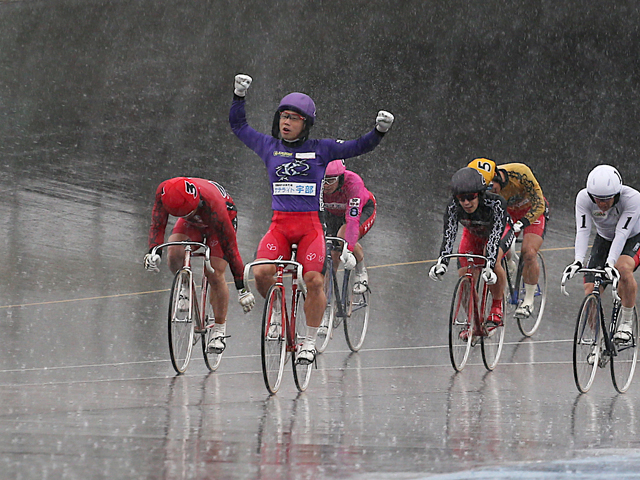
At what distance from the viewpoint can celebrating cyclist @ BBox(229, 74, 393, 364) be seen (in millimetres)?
6887

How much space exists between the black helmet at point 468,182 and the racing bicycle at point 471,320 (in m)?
0.44

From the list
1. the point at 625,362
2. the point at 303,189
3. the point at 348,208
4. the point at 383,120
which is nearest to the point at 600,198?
the point at 625,362

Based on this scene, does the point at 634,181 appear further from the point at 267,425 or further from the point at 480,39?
the point at 267,425

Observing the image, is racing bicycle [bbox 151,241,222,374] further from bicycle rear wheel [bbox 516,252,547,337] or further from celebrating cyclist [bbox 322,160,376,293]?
bicycle rear wheel [bbox 516,252,547,337]

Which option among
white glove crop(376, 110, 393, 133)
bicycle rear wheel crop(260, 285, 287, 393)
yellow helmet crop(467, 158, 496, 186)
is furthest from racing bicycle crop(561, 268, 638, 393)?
bicycle rear wheel crop(260, 285, 287, 393)

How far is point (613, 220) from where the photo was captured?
7.50 m

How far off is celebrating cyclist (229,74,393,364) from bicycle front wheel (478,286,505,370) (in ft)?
4.85

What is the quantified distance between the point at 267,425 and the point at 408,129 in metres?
11.3

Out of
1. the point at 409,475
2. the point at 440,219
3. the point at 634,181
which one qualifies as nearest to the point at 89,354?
the point at 409,475

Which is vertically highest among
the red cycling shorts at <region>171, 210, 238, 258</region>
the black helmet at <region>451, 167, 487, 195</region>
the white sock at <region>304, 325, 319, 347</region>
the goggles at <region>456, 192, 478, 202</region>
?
the black helmet at <region>451, 167, 487, 195</region>

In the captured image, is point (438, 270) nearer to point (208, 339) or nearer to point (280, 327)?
point (280, 327)

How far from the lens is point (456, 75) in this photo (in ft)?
60.0

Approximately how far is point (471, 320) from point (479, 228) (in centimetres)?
68

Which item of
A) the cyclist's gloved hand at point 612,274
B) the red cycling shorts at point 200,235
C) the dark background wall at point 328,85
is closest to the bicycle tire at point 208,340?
the red cycling shorts at point 200,235
